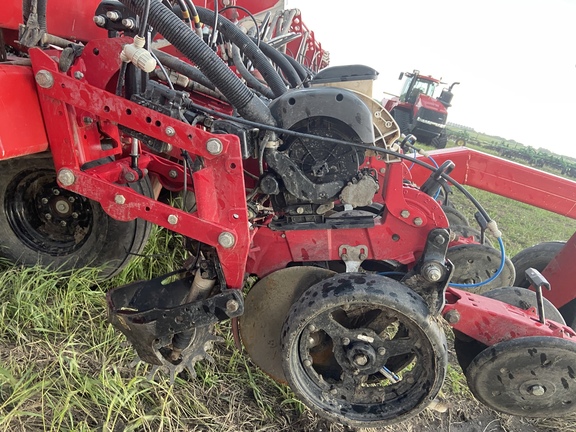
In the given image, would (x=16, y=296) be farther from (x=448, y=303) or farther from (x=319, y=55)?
(x=319, y=55)

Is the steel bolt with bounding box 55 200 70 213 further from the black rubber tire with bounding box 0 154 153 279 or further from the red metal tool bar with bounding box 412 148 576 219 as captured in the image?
the red metal tool bar with bounding box 412 148 576 219

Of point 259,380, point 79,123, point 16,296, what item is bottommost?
point 259,380

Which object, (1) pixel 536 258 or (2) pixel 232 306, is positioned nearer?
(2) pixel 232 306

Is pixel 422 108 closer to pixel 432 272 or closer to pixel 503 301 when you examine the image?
pixel 503 301

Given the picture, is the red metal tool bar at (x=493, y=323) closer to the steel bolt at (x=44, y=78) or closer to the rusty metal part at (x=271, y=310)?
the rusty metal part at (x=271, y=310)

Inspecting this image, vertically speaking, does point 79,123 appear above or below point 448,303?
above

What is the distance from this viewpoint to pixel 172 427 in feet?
6.46

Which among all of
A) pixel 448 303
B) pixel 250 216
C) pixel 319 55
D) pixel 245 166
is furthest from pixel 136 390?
pixel 319 55

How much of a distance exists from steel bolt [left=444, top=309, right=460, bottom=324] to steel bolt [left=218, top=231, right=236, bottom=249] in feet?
3.55

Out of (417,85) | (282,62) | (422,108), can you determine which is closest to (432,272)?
(282,62)

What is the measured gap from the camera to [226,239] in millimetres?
1791

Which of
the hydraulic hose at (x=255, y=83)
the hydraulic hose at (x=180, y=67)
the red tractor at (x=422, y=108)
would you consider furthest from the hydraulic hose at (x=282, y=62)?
the red tractor at (x=422, y=108)

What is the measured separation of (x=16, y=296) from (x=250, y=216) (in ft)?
4.22

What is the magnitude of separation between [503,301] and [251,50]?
6.40ft
